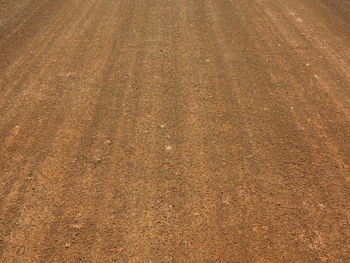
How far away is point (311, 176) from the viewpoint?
414 cm

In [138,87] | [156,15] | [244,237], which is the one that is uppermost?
[156,15]

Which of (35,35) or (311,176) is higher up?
(35,35)

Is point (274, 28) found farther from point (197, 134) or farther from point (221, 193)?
point (221, 193)

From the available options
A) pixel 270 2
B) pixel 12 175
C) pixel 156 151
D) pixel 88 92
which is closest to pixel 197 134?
pixel 156 151

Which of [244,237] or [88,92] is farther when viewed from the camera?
[88,92]

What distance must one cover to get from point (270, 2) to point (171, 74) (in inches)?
185

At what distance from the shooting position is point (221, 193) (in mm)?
3920

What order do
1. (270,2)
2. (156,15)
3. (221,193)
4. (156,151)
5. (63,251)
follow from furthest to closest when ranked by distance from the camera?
(270,2)
(156,15)
(156,151)
(221,193)
(63,251)

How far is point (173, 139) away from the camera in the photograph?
15.2 feet

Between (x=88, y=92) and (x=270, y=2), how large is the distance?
6103 millimetres

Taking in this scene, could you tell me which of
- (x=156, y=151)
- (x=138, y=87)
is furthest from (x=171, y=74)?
(x=156, y=151)

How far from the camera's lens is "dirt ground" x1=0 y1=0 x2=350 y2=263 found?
11.4 ft

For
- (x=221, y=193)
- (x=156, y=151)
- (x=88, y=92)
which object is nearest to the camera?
(x=221, y=193)

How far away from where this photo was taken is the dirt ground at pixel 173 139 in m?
3.49
